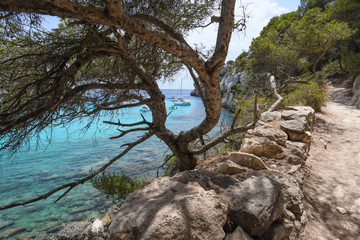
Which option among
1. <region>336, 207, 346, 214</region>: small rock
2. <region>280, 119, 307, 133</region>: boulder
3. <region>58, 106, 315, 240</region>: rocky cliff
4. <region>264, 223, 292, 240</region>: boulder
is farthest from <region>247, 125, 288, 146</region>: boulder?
<region>264, 223, 292, 240</region>: boulder

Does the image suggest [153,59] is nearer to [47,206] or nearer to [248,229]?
[248,229]

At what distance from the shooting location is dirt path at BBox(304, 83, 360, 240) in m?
2.49

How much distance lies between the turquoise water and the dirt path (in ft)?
7.14

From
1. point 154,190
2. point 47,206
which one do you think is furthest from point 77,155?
point 154,190

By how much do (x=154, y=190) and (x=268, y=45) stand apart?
12467 millimetres

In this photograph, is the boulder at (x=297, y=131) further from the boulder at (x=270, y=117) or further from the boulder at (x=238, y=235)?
the boulder at (x=238, y=235)

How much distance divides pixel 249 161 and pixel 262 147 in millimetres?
679

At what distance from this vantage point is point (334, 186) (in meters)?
3.46

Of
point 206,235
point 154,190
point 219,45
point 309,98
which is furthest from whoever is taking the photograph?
point 309,98

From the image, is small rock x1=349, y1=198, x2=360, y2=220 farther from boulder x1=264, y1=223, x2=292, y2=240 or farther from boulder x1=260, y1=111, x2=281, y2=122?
boulder x1=260, y1=111, x2=281, y2=122

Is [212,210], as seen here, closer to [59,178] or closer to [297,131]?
[297,131]

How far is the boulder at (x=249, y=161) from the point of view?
3.08 meters

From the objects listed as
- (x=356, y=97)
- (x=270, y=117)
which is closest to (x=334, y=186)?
(x=270, y=117)

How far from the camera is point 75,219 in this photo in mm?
5875
